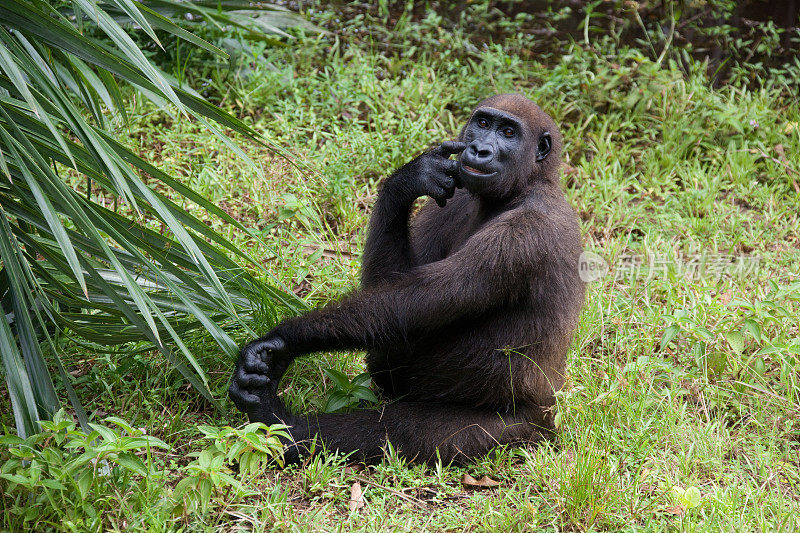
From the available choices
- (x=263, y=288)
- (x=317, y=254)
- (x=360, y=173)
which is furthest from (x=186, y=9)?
(x=263, y=288)

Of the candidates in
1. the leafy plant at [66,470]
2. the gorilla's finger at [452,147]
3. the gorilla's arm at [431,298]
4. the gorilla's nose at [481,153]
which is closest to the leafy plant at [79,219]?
the leafy plant at [66,470]

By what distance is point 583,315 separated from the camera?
15.7ft

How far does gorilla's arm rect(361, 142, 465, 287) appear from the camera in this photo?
13.2 feet

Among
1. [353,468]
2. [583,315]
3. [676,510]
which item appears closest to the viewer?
[676,510]

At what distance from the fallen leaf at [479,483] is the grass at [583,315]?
0.18ft

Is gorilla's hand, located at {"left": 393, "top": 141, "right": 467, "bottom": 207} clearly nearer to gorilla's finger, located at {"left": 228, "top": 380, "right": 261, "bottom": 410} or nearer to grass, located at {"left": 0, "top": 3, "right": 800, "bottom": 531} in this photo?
grass, located at {"left": 0, "top": 3, "right": 800, "bottom": 531}

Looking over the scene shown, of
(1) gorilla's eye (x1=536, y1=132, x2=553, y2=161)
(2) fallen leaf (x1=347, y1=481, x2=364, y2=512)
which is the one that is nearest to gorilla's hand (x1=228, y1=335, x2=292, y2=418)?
(2) fallen leaf (x1=347, y1=481, x2=364, y2=512)

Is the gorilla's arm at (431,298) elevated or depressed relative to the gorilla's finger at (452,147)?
depressed

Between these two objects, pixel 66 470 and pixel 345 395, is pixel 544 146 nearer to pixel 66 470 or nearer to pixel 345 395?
pixel 345 395

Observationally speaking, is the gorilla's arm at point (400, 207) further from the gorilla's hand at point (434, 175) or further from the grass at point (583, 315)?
the grass at point (583, 315)

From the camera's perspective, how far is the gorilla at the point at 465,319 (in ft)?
12.0

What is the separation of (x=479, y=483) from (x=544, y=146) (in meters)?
1.59

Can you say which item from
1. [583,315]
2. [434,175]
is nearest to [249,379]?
[434,175]

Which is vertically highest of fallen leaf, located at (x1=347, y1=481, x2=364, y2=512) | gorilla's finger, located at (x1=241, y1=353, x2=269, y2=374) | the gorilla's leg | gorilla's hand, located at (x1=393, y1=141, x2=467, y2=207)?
gorilla's hand, located at (x1=393, y1=141, x2=467, y2=207)
